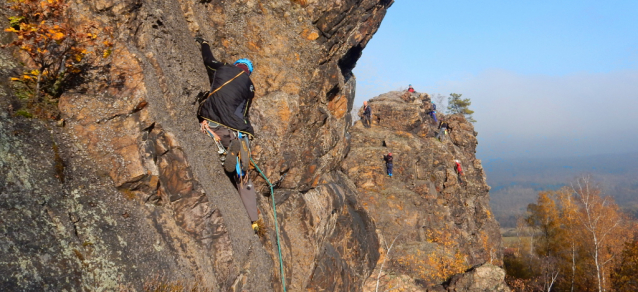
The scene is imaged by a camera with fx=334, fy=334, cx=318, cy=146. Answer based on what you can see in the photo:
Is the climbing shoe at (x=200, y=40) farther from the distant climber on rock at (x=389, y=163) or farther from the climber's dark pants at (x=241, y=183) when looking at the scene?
the distant climber on rock at (x=389, y=163)

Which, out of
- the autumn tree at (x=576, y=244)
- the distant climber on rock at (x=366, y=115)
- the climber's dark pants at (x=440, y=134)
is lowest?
the autumn tree at (x=576, y=244)

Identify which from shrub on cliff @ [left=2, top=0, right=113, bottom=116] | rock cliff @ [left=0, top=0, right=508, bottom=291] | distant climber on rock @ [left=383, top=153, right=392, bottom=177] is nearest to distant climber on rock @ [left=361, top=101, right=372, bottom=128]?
distant climber on rock @ [left=383, top=153, right=392, bottom=177]

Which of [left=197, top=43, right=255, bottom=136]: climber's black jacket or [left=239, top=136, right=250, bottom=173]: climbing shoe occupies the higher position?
[left=197, top=43, right=255, bottom=136]: climber's black jacket

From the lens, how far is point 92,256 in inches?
167

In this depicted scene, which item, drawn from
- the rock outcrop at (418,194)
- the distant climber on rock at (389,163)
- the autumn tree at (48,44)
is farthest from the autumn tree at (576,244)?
the autumn tree at (48,44)

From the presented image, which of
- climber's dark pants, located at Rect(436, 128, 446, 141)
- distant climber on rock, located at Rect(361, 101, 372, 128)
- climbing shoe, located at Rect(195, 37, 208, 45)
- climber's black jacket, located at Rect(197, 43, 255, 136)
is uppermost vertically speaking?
climbing shoe, located at Rect(195, 37, 208, 45)

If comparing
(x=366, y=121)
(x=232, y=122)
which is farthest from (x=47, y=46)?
(x=366, y=121)

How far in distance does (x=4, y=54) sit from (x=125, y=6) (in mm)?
2184

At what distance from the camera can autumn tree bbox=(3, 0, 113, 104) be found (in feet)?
16.1

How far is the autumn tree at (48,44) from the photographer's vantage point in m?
4.91

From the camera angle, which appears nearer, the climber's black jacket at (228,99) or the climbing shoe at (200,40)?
the climber's black jacket at (228,99)

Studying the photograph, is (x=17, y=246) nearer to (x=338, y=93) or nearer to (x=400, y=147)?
(x=338, y=93)

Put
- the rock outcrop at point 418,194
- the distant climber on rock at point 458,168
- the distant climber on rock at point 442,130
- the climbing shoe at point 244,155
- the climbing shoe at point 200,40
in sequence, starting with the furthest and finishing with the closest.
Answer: the distant climber on rock at point 442,130, the distant climber on rock at point 458,168, the rock outcrop at point 418,194, the climbing shoe at point 200,40, the climbing shoe at point 244,155

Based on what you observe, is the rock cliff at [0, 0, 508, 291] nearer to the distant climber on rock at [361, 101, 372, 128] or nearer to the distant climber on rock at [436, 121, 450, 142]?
the distant climber on rock at [361, 101, 372, 128]
